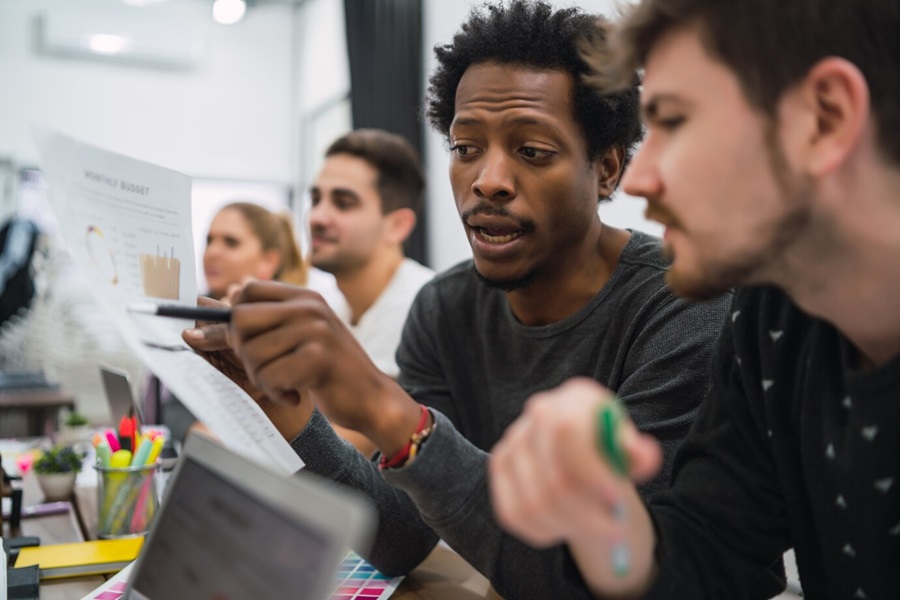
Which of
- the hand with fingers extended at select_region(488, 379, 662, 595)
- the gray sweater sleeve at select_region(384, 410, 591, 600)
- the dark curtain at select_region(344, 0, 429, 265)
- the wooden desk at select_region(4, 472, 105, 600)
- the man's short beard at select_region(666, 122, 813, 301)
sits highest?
the dark curtain at select_region(344, 0, 429, 265)

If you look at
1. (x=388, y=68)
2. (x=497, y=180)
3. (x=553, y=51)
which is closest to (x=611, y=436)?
(x=497, y=180)

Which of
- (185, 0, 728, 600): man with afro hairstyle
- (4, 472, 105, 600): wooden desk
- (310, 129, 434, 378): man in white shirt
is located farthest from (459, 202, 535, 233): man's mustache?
(310, 129, 434, 378): man in white shirt

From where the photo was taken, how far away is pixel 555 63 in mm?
1254

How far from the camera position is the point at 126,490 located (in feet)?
4.10

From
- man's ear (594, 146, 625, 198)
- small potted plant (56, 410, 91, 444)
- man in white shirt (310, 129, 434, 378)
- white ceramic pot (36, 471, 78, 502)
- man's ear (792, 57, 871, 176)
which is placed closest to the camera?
man's ear (792, 57, 871, 176)

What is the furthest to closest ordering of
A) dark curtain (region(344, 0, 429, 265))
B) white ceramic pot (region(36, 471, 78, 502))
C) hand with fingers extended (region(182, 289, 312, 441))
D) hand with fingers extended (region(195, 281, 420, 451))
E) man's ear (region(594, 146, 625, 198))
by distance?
dark curtain (region(344, 0, 429, 265)), white ceramic pot (region(36, 471, 78, 502)), man's ear (region(594, 146, 625, 198)), hand with fingers extended (region(182, 289, 312, 441)), hand with fingers extended (region(195, 281, 420, 451))

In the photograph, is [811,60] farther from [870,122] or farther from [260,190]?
[260,190]

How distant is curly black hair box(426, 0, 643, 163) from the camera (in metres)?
1.25

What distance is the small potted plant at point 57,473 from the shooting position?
1553mm

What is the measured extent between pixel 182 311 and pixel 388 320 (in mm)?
1591

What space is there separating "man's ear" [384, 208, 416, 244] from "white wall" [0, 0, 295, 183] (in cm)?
275

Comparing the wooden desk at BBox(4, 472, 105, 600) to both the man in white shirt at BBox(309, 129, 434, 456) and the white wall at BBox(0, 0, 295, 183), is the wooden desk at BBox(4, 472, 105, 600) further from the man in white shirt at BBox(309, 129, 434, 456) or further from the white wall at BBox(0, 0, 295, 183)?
the white wall at BBox(0, 0, 295, 183)

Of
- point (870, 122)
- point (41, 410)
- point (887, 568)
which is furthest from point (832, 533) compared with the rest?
point (41, 410)

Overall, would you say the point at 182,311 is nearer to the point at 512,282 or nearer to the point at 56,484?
the point at 512,282
